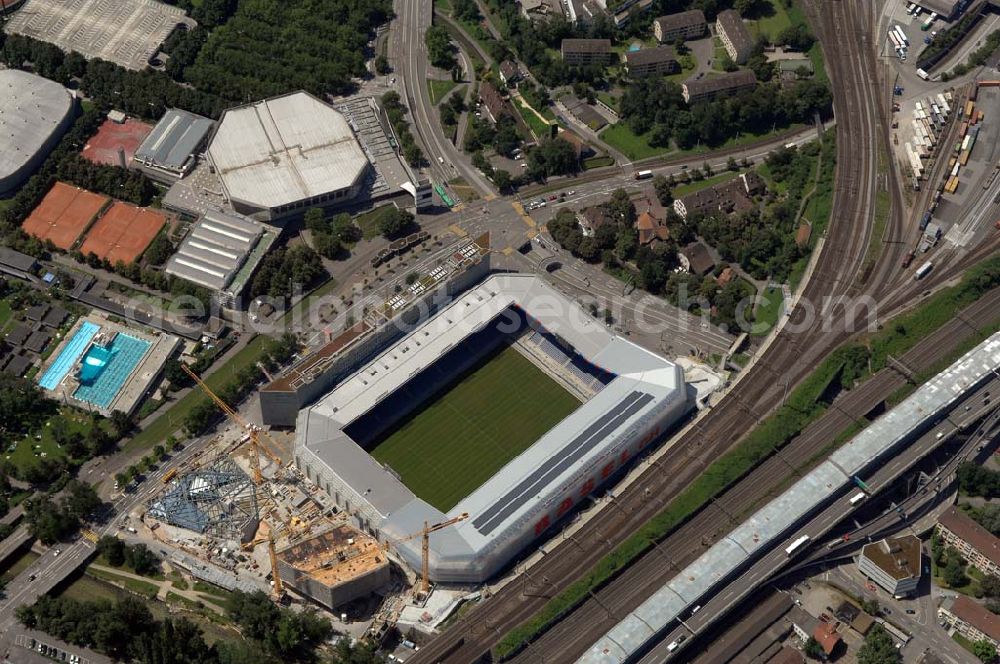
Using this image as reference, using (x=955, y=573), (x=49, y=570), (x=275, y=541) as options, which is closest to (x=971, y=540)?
(x=955, y=573)

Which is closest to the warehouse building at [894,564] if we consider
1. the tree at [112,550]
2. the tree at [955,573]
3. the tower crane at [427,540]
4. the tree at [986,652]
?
the tree at [955,573]

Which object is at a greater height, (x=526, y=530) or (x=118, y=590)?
(x=526, y=530)

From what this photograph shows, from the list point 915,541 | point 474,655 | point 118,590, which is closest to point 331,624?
point 474,655

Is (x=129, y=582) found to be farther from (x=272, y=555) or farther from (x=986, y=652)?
(x=986, y=652)

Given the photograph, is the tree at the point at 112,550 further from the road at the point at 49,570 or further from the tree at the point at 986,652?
the tree at the point at 986,652

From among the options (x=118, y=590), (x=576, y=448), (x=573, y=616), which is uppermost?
(x=576, y=448)

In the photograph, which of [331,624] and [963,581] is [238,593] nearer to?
[331,624]
